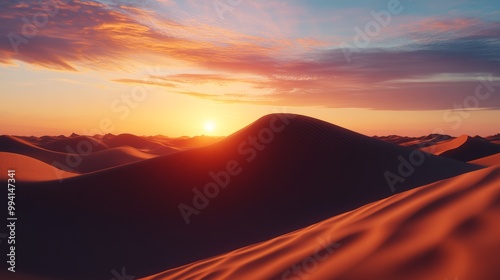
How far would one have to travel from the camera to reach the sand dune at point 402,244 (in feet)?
8.50

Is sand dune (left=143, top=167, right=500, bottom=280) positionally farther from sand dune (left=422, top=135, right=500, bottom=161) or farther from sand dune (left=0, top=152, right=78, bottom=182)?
sand dune (left=422, top=135, right=500, bottom=161)

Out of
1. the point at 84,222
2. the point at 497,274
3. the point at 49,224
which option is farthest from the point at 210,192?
the point at 497,274

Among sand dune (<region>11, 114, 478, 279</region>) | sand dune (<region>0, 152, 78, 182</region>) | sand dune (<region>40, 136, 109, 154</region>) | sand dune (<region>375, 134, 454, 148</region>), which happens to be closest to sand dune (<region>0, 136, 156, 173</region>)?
sand dune (<region>40, 136, 109, 154</region>)

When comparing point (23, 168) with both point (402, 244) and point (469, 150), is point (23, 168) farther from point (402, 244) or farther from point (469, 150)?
point (469, 150)

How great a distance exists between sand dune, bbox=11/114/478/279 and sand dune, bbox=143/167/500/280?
546 cm

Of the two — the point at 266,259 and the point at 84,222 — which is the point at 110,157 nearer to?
the point at 84,222

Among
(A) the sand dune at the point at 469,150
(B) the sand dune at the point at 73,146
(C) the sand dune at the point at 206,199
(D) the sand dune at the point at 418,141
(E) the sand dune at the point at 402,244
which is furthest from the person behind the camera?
(D) the sand dune at the point at 418,141

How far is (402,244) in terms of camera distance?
10.1 feet

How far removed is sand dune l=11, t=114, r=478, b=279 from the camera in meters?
9.75

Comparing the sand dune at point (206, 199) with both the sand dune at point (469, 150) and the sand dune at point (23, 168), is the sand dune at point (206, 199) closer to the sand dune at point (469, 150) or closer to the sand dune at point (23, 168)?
the sand dune at point (23, 168)

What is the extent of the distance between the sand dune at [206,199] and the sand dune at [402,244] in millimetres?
5462

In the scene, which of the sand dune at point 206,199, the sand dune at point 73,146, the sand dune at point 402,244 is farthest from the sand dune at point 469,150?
the sand dune at point 73,146

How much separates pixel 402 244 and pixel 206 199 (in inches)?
383

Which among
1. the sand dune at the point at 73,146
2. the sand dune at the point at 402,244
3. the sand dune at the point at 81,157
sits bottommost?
the sand dune at the point at 402,244
